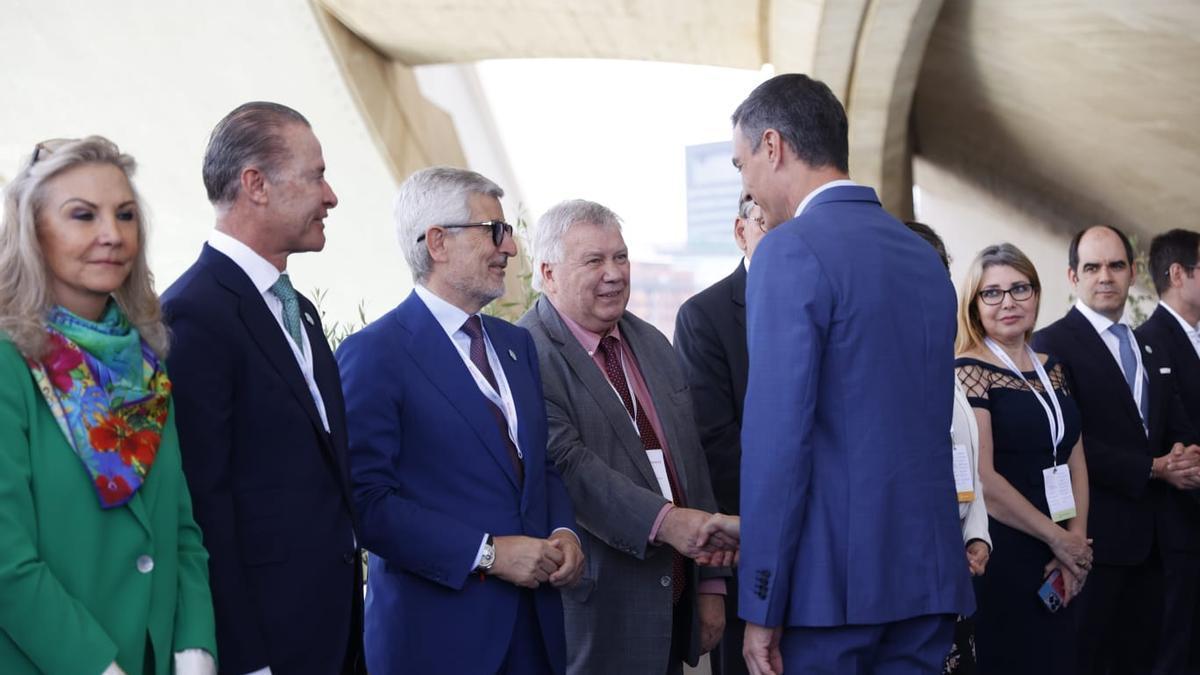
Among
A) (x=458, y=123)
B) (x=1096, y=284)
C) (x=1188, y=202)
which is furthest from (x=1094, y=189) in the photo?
(x=1096, y=284)

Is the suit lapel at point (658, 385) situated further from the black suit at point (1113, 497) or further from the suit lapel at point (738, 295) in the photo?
the black suit at point (1113, 497)

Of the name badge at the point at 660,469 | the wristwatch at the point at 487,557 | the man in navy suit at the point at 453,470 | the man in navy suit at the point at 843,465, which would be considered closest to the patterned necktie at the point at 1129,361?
the name badge at the point at 660,469

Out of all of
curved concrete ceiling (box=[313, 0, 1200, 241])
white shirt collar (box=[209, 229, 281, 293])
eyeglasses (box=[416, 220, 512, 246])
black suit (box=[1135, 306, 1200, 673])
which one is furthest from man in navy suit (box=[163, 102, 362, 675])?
curved concrete ceiling (box=[313, 0, 1200, 241])

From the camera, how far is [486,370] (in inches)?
107

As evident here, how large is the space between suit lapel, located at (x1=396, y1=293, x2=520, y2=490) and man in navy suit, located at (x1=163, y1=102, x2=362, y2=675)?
24 centimetres

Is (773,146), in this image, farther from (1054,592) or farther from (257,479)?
(1054,592)

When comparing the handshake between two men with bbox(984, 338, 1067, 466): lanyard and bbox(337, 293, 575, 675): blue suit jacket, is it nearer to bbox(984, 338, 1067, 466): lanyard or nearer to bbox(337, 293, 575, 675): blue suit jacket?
bbox(337, 293, 575, 675): blue suit jacket

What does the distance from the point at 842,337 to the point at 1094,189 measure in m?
9.87

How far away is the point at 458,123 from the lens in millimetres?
12930

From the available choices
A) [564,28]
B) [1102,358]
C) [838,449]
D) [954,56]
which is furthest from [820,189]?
[954,56]

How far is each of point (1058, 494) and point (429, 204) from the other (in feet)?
7.25

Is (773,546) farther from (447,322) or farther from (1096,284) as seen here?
(1096,284)

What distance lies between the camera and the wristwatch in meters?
2.45

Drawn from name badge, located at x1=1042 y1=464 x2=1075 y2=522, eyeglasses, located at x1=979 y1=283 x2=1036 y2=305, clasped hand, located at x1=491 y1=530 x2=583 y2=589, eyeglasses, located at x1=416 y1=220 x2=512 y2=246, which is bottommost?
clasped hand, located at x1=491 y1=530 x2=583 y2=589
